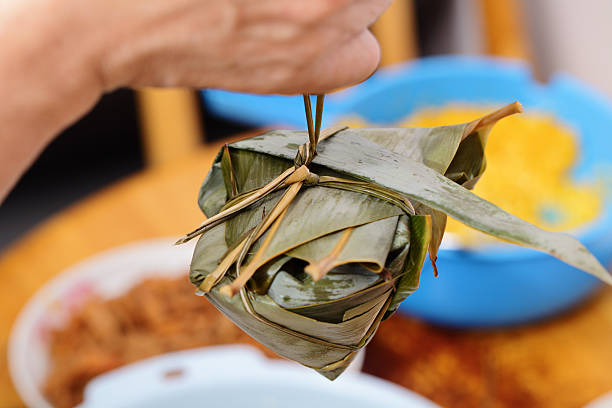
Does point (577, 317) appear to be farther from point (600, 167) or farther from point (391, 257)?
point (391, 257)

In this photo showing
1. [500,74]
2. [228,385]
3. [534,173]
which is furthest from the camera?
[500,74]

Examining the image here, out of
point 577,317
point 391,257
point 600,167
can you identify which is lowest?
point 577,317

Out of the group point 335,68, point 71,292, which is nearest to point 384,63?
point 71,292

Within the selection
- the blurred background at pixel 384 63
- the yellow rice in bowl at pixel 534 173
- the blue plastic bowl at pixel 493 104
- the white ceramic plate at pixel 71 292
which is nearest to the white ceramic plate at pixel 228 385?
the white ceramic plate at pixel 71 292

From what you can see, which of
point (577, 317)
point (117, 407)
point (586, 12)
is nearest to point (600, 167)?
point (577, 317)

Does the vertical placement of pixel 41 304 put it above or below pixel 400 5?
below

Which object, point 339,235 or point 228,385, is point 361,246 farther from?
point 228,385

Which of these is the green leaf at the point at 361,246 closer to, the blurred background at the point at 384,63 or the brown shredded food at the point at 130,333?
the brown shredded food at the point at 130,333
